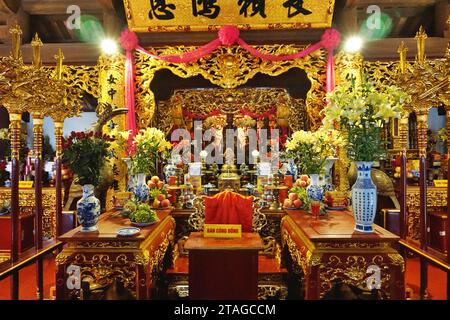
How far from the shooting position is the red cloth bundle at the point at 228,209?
2754 mm

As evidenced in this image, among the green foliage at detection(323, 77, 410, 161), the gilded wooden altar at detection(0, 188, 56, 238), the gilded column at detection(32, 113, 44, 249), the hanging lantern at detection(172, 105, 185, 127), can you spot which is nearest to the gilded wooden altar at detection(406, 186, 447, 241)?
the green foliage at detection(323, 77, 410, 161)

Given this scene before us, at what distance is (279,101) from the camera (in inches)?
215

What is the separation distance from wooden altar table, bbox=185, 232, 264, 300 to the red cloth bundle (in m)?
0.56

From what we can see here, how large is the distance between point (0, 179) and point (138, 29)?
306 centimetres

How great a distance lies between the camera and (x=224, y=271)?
2.16 meters

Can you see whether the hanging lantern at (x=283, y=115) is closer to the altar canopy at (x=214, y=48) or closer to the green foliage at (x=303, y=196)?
the altar canopy at (x=214, y=48)

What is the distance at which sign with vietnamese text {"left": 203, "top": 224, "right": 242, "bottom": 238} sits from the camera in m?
2.35

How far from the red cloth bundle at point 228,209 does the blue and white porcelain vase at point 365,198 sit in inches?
34.7

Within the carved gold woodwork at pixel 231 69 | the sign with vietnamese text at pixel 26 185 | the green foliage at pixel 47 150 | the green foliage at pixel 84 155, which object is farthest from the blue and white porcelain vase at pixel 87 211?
the green foliage at pixel 47 150

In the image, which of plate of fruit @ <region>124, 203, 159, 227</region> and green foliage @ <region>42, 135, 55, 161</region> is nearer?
plate of fruit @ <region>124, 203, 159, 227</region>

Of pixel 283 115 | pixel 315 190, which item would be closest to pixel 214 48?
pixel 283 115

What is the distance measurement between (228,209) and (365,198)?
43.3 inches

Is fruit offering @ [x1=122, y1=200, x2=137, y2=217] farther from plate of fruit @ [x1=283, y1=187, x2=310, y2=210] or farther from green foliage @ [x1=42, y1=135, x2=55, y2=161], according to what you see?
green foliage @ [x1=42, y1=135, x2=55, y2=161]
